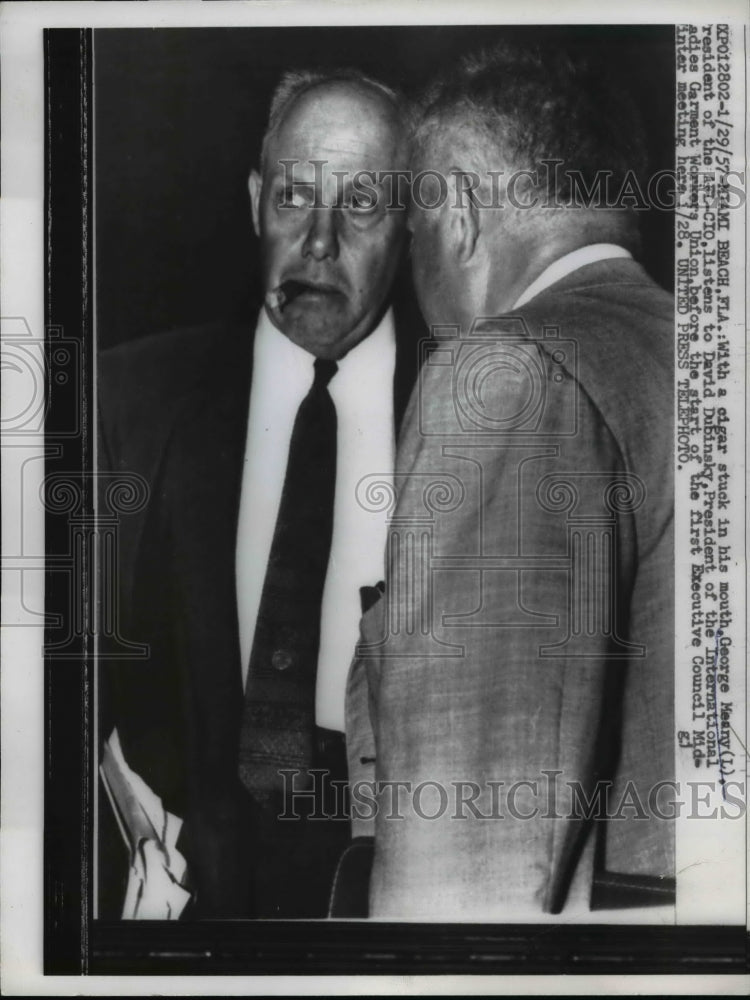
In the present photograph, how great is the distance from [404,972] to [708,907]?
45 cm

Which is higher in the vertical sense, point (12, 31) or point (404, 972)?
point (12, 31)

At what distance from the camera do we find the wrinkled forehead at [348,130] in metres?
1.27

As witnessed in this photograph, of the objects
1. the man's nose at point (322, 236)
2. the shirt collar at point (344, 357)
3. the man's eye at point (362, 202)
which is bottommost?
the shirt collar at point (344, 357)

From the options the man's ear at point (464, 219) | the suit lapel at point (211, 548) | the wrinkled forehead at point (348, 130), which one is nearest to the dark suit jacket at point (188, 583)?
the suit lapel at point (211, 548)

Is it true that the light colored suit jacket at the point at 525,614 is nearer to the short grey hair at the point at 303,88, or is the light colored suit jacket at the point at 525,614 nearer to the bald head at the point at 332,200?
the bald head at the point at 332,200

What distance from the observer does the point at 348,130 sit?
127 centimetres

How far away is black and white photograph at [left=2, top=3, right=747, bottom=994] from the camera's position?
125 centimetres

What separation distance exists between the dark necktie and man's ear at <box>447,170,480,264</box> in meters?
0.28

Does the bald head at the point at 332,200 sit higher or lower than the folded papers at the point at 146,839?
higher

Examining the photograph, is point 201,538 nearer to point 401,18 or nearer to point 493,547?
point 493,547

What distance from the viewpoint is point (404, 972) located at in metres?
1.27

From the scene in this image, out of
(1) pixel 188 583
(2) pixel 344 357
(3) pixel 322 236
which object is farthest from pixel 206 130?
(1) pixel 188 583

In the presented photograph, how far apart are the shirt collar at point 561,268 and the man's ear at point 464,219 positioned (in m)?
0.10

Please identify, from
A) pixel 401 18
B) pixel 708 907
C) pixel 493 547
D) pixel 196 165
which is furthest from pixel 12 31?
pixel 708 907
